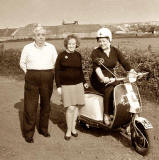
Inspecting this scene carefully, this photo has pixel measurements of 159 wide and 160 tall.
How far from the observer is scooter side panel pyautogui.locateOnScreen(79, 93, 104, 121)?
20.3ft

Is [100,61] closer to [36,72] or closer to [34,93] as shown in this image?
[36,72]

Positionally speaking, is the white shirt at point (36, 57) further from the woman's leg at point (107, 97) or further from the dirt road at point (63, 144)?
the dirt road at point (63, 144)

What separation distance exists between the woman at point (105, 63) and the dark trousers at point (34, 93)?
2.74 feet

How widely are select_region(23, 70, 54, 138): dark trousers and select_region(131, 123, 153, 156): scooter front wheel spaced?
5.40ft

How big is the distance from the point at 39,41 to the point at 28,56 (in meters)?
0.32

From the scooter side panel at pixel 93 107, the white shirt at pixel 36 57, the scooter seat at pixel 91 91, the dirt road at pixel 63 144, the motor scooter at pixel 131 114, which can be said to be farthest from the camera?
the scooter seat at pixel 91 91

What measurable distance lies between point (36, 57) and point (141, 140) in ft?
7.16

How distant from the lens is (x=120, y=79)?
556 centimetres

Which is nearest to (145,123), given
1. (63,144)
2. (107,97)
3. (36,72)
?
(107,97)

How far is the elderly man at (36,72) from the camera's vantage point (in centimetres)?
601

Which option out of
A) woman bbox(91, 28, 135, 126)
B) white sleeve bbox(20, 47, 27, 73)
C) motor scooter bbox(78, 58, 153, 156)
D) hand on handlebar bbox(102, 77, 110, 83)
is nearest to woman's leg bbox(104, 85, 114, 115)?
woman bbox(91, 28, 135, 126)

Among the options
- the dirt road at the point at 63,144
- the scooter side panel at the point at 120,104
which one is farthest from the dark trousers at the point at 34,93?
the scooter side panel at the point at 120,104

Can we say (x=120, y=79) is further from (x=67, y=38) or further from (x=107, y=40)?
(x=67, y=38)

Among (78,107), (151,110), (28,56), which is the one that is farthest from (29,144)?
(151,110)
